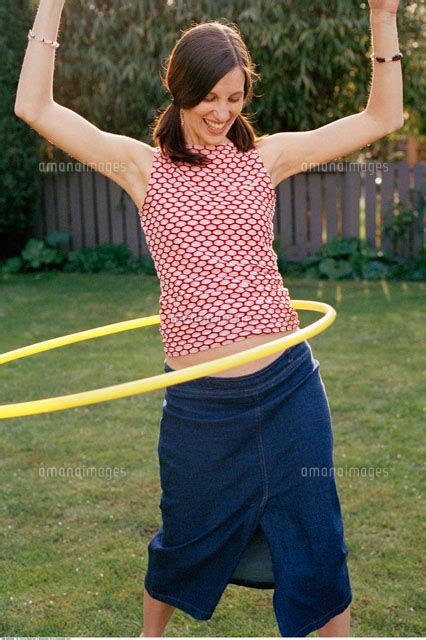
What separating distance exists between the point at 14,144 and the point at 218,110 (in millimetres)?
8241

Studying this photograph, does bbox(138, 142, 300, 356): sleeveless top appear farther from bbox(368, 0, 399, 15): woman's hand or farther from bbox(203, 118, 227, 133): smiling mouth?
bbox(368, 0, 399, 15): woman's hand

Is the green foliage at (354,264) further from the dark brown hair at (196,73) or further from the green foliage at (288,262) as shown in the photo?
the dark brown hair at (196,73)

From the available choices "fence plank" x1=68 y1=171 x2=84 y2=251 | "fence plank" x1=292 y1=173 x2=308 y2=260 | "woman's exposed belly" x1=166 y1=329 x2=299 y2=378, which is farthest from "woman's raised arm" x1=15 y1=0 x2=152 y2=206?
"fence plank" x1=68 y1=171 x2=84 y2=251

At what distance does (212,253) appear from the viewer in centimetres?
246

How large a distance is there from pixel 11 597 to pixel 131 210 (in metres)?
7.87

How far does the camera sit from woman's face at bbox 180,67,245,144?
2408mm

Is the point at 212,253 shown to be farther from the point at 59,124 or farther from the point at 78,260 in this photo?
the point at 78,260

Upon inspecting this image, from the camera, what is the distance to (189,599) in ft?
8.86

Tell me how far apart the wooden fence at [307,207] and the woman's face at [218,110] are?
24.4 ft

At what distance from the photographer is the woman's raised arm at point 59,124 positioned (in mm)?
2381

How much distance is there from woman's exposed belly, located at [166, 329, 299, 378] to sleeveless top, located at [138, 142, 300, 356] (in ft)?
A: 0.05

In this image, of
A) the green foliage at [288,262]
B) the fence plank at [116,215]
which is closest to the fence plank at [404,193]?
the green foliage at [288,262]

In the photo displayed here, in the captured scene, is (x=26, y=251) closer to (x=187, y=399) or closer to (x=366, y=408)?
(x=366, y=408)

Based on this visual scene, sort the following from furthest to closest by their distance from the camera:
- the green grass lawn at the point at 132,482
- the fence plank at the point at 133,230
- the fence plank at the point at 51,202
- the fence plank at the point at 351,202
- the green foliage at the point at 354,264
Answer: the fence plank at the point at 51,202, the fence plank at the point at 133,230, the fence plank at the point at 351,202, the green foliage at the point at 354,264, the green grass lawn at the point at 132,482
